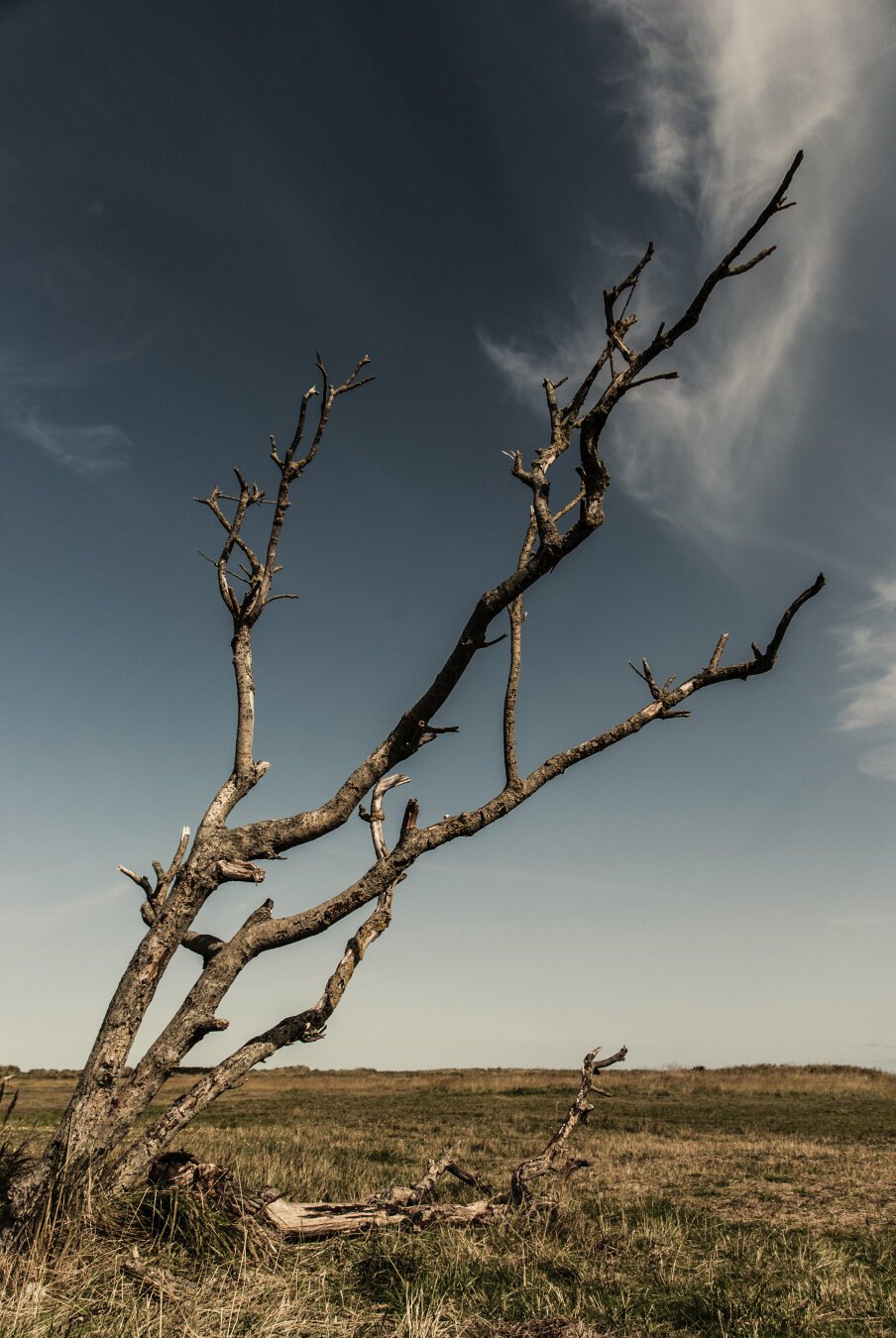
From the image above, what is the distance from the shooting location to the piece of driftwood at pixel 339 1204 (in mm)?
6578

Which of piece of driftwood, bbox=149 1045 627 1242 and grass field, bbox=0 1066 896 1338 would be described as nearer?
grass field, bbox=0 1066 896 1338

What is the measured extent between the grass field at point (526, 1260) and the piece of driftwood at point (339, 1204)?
163 millimetres

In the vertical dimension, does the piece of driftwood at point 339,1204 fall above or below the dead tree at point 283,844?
below

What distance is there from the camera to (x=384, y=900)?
8039mm

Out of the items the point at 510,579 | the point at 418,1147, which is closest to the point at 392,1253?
the point at 510,579

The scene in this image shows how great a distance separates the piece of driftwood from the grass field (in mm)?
163

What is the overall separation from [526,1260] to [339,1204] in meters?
1.78

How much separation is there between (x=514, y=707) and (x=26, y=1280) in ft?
20.3

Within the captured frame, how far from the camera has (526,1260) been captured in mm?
7023

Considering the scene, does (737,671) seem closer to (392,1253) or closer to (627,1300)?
(627,1300)

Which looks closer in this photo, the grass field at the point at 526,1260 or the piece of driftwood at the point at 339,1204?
the grass field at the point at 526,1260

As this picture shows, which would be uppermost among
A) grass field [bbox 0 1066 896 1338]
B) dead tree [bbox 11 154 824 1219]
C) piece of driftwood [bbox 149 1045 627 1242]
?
dead tree [bbox 11 154 824 1219]

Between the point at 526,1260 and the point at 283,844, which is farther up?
the point at 283,844

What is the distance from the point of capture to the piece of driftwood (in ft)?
21.6
